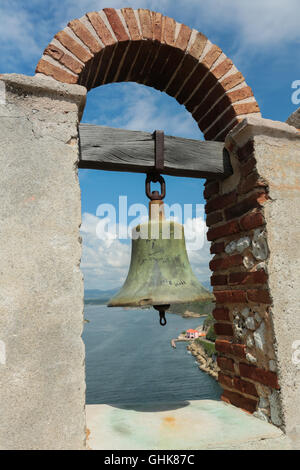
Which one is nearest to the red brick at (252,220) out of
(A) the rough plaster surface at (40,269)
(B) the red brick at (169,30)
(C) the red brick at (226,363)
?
(C) the red brick at (226,363)

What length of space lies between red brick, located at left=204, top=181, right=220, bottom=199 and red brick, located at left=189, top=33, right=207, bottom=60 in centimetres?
88

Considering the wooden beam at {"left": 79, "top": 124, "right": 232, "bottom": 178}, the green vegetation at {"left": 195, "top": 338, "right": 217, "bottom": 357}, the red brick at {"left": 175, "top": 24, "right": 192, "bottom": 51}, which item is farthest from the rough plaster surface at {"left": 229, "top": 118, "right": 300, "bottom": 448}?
the green vegetation at {"left": 195, "top": 338, "right": 217, "bottom": 357}

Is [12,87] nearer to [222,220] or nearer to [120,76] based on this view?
[120,76]

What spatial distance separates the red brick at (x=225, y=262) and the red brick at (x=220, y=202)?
0.37 m

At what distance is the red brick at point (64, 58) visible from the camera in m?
2.03

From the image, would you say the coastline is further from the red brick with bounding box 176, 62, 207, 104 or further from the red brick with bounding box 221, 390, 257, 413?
the red brick with bounding box 176, 62, 207, 104

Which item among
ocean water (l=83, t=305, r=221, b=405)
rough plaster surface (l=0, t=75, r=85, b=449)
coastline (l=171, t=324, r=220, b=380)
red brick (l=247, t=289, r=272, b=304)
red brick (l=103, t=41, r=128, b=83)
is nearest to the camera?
rough plaster surface (l=0, t=75, r=85, b=449)

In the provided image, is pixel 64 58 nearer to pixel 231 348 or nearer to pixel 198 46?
pixel 198 46

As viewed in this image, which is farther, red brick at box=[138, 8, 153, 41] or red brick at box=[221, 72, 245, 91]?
red brick at box=[221, 72, 245, 91]

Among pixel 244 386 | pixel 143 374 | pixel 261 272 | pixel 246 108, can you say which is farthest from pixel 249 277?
pixel 143 374

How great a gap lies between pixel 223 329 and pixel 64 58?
206cm

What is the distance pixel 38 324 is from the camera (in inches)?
60.1

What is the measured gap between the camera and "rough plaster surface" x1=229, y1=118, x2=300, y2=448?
6.03 ft

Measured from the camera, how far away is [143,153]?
2.11 m
